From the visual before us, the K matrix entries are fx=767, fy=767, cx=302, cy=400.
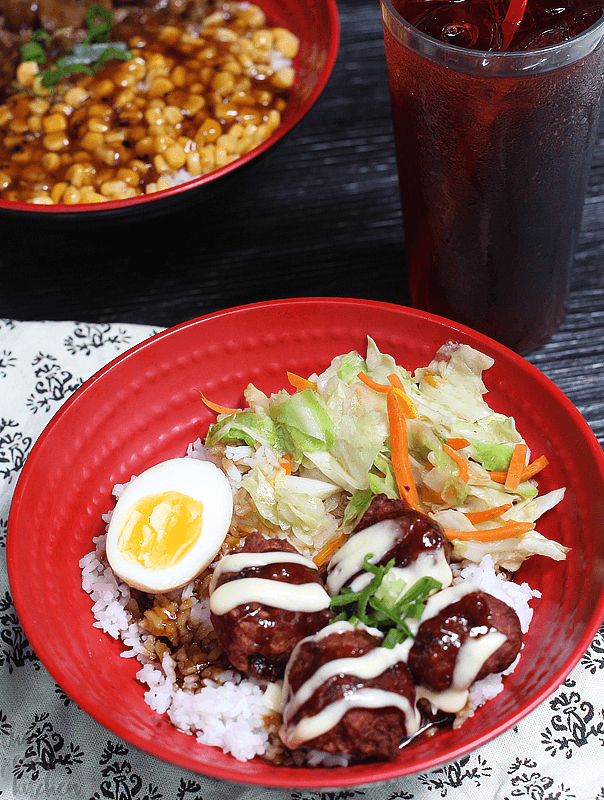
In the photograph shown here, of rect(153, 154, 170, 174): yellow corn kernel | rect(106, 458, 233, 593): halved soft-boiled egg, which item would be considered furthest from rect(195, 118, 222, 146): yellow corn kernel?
rect(106, 458, 233, 593): halved soft-boiled egg

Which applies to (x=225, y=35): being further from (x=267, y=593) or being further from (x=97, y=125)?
(x=267, y=593)

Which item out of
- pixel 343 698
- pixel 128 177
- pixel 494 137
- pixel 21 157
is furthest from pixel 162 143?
pixel 343 698

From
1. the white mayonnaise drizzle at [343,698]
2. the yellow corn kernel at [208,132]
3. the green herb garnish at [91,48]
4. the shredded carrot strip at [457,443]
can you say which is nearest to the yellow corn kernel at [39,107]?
the green herb garnish at [91,48]

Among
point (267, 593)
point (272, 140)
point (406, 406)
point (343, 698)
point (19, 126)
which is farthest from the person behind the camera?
point (19, 126)

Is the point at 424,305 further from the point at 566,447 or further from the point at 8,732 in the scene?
the point at 8,732

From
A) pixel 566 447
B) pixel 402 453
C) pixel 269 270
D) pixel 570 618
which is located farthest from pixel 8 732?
pixel 269 270

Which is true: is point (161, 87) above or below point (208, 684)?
above
